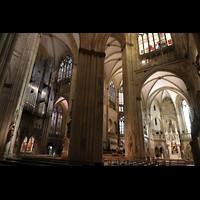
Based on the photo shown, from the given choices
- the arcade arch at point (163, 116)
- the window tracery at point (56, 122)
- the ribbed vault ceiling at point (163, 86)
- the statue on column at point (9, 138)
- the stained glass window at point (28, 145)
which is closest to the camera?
the statue on column at point (9, 138)

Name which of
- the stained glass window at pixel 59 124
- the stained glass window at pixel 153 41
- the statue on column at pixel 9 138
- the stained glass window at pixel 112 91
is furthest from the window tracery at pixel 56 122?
the stained glass window at pixel 153 41

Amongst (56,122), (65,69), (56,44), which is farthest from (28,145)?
(56,44)

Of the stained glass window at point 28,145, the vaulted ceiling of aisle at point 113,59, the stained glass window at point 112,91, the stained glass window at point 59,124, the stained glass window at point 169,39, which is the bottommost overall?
the stained glass window at point 28,145

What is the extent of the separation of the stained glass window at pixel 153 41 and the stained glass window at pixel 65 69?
10242mm

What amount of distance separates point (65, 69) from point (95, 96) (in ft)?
49.3

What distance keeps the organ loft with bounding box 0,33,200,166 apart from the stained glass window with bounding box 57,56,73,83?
0.15 m

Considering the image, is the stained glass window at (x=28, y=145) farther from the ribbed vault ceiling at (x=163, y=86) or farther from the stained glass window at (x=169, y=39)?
the stained glass window at (x=169, y=39)

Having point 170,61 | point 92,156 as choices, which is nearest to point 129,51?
point 170,61

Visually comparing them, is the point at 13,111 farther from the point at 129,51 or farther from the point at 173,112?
the point at 173,112

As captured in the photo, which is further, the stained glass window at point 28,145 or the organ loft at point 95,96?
the stained glass window at point 28,145

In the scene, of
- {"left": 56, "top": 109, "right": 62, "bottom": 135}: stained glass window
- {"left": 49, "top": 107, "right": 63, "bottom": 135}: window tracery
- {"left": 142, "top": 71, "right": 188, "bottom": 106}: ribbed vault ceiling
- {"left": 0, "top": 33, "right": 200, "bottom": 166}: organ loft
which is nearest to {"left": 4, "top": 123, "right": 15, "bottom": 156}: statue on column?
{"left": 0, "top": 33, "right": 200, "bottom": 166}: organ loft

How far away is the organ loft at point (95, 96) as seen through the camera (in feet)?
19.4

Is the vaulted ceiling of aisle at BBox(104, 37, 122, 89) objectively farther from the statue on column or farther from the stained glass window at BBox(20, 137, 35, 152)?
the stained glass window at BBox(20, 137, 35, 152)
